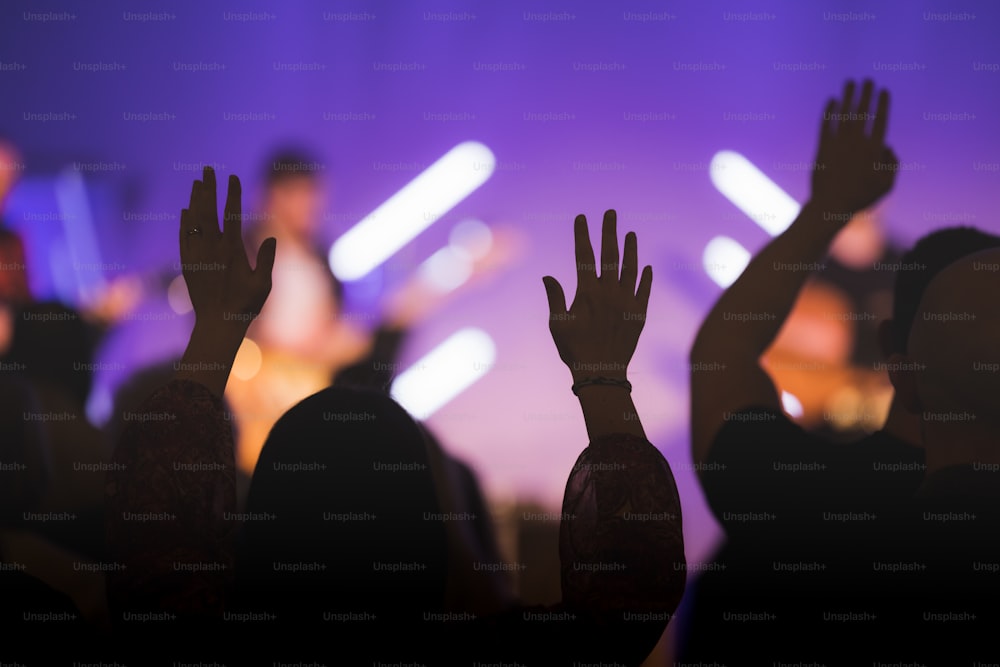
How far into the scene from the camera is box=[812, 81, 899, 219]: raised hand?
244cm

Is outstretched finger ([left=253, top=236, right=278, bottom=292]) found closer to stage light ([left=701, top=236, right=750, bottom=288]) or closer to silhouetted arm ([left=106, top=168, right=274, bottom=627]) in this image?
silhouetted arm ([left=106, top=168, right=274, bottom=627])

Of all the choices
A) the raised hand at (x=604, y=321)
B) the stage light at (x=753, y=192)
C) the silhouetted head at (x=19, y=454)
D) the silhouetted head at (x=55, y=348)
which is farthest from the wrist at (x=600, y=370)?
the silhouetted head at (x=19, y=454)

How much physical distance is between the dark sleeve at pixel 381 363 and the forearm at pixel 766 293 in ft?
3.06

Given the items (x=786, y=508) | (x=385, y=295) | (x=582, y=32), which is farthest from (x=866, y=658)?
(x=582, y=32)

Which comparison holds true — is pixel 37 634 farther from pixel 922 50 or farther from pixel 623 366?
pixel 922 50

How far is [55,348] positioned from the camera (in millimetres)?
2453

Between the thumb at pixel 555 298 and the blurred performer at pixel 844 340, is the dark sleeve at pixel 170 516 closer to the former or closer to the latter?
the thumb at pixel 555 298

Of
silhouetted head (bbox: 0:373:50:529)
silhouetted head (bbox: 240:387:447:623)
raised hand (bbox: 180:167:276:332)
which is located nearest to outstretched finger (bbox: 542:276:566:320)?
silhouetted head (bbox: 240:387:447:623)

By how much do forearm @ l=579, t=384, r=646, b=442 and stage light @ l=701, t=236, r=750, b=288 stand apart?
91cm

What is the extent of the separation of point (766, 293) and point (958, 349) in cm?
57

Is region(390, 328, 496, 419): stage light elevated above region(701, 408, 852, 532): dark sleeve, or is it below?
above

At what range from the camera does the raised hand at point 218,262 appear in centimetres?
166

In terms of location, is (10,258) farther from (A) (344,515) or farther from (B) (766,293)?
(B) (766,293)

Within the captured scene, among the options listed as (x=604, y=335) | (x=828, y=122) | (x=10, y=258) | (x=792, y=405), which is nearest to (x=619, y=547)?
(x=604, y=335)
